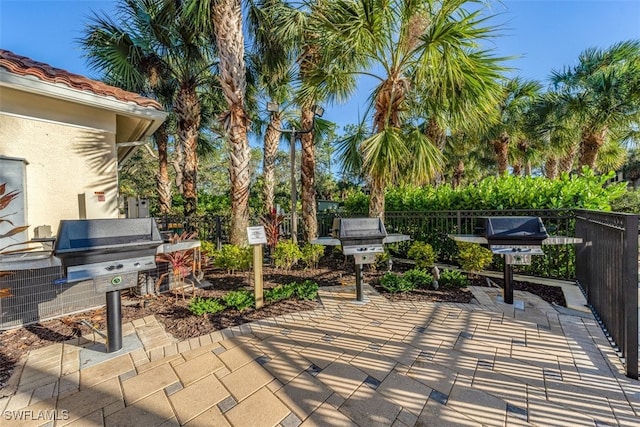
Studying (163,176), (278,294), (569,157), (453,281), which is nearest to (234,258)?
(278,294)

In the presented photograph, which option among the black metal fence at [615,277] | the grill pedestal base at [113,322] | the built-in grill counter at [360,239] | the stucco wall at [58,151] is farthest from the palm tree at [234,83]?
the black metal fence at [615,277]

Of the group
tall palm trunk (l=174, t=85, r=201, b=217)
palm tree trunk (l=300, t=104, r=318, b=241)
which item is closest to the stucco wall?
palm tree trunk (l=300, t=104, r=318, b=241)

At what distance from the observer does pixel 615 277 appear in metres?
2.61

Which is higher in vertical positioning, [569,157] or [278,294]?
[569,157]

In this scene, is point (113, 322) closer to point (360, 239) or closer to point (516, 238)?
point (360, 239)

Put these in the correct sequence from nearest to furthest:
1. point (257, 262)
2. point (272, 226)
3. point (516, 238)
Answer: point (516, 238)
point (257, 262)
point (272, 226)

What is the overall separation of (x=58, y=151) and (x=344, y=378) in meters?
5.12

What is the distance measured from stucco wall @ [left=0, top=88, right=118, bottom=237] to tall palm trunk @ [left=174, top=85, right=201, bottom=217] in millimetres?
4650

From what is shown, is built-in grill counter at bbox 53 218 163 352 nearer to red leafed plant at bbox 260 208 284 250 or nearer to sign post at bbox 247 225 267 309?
sign post at bbox 247 225 267 309

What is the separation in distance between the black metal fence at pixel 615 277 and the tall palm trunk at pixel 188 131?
9.59 metres

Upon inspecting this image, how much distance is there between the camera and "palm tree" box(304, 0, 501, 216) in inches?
178

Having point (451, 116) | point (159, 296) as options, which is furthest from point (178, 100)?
point (451, 116)

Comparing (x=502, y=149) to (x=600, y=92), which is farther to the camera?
(x=502, y=149)

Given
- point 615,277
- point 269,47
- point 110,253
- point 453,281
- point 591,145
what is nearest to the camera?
point 110,253
